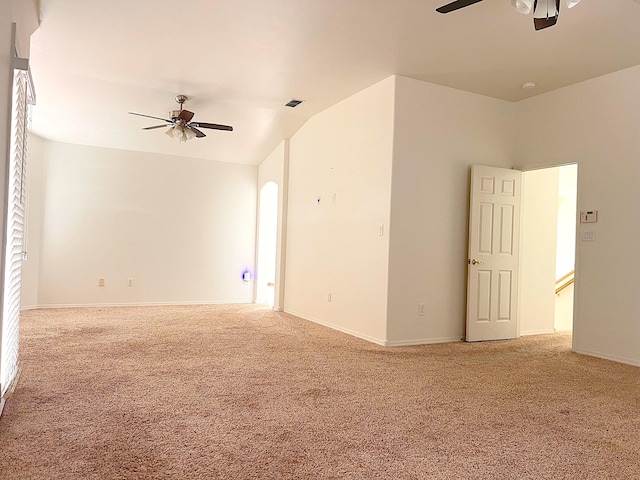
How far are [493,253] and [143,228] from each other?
513 cm

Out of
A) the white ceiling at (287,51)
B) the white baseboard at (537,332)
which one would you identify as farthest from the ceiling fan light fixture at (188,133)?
the white baseboard at (537,332)

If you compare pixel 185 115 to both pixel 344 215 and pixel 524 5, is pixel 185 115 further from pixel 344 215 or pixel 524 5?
pixel 524 5

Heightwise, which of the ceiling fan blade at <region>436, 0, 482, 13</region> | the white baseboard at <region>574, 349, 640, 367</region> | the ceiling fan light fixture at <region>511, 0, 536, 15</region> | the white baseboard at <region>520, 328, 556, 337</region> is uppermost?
the ceiling fan light fixture at <region>511, 0, 536, 15</region>

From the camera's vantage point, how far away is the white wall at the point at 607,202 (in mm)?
4555

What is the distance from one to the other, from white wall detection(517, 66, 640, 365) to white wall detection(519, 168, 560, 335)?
2.53 feet

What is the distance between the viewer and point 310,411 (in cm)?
293

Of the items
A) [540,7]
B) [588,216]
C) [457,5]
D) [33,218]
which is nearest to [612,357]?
[588,216]

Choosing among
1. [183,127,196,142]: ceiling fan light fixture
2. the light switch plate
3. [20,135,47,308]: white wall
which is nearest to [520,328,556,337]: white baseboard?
the light switch plate

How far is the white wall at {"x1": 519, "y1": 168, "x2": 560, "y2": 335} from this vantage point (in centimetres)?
594

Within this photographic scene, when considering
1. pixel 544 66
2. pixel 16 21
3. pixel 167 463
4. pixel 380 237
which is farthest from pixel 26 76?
pixel 544 66

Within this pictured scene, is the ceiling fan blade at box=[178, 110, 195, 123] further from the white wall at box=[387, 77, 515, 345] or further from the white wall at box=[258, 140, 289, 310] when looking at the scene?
the white wall at box=[387, 77, 515, 345]

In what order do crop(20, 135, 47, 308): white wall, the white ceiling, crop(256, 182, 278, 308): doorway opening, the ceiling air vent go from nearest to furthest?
the white ceiling
the ceiling air vent
crop(20, 135, 47, 308): white wall
crop(256, 182, 278, 308): doorway opening

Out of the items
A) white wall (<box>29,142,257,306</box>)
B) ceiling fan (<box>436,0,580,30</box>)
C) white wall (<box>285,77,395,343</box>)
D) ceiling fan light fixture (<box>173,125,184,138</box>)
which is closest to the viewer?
ceiling fan (<box>436,0,580,30</box>)

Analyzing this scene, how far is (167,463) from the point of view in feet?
7.16
